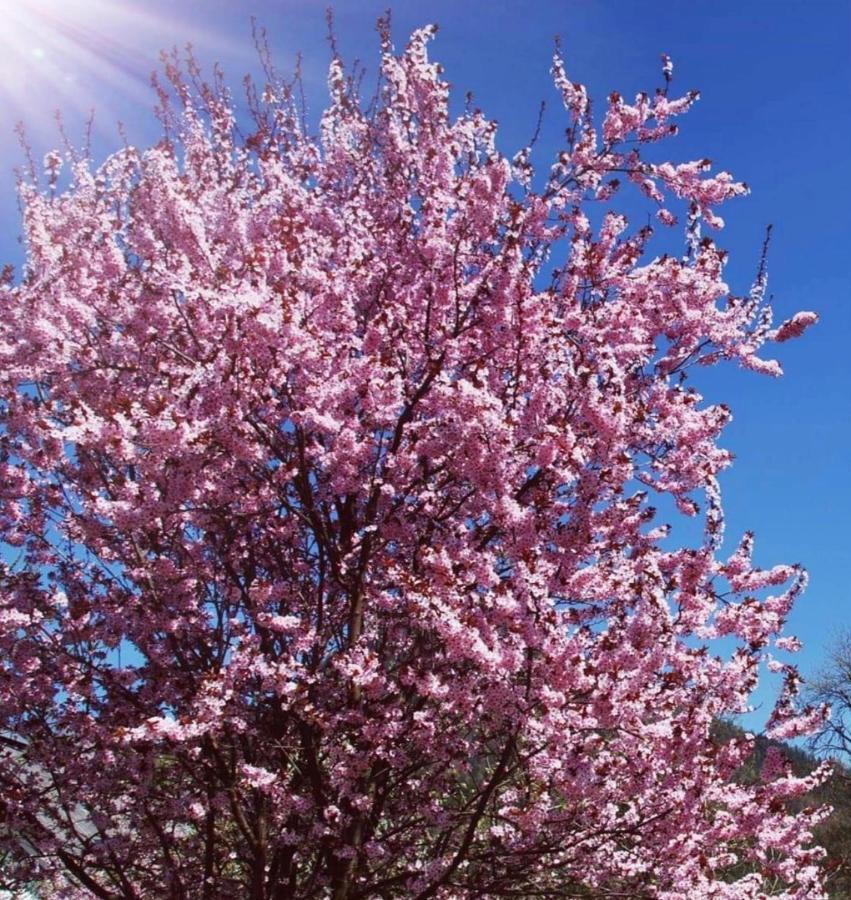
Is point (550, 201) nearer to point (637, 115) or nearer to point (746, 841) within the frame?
point (637, 115)

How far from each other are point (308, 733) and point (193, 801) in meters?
1.42

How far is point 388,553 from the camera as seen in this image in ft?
23.9

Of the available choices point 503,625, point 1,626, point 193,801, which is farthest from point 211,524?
point 503,625

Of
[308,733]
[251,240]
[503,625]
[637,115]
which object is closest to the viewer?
[503,625]

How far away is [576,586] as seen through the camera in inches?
231

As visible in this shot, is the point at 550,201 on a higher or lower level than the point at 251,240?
higher

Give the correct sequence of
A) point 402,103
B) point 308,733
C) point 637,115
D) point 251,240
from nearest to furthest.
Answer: point 308,733 < point 251,240 < point 637,115 < point 402,103

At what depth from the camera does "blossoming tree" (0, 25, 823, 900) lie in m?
5.89

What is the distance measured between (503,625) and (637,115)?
5.04 meters

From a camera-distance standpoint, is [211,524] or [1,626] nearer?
[1,626]

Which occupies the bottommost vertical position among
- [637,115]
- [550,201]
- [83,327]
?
[83,327]

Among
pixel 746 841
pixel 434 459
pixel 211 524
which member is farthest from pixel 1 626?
pixel 746 841

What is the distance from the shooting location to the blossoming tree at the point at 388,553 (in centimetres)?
589

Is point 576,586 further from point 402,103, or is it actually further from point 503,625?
point 402,103
